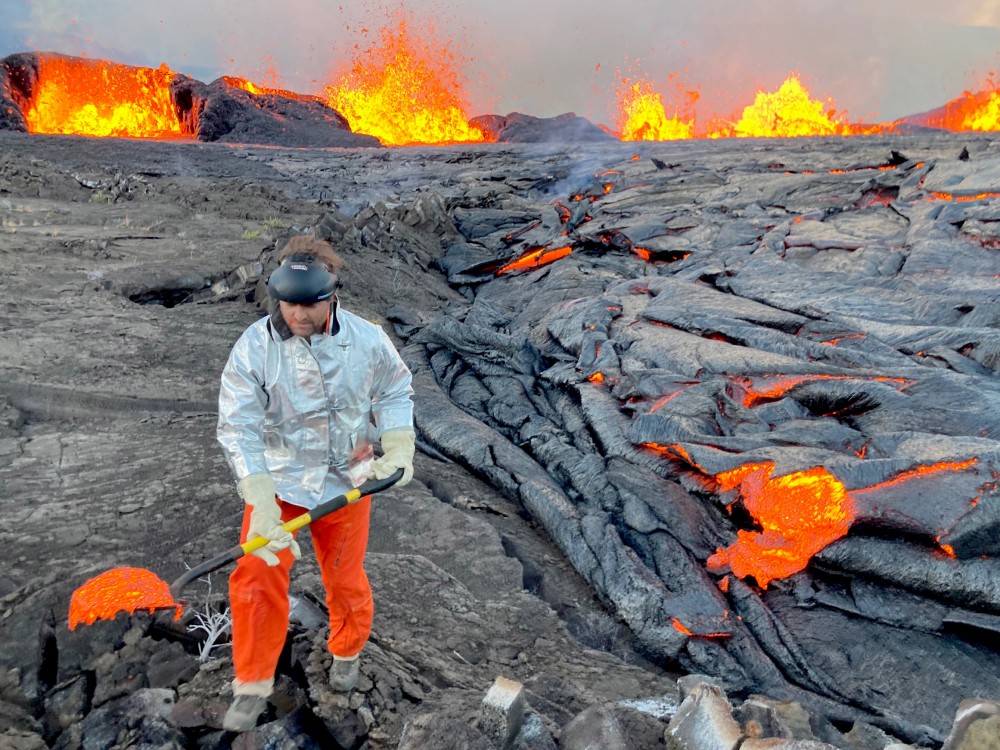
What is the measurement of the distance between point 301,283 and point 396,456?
2.78 feet

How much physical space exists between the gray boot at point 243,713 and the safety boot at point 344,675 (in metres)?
0.29

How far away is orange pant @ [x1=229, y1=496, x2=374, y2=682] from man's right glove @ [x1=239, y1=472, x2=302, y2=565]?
0.41ft

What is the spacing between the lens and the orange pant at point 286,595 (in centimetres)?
244

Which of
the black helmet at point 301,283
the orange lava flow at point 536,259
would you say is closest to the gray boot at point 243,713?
the black helmet at point 301,283

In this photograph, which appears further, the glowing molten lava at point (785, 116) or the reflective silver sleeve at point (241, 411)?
the glowing molten lava at point (785, 116)

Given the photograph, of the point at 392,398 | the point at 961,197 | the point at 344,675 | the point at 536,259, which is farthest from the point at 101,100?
the point at 344,675

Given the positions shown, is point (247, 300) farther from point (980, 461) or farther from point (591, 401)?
point (980, 461)

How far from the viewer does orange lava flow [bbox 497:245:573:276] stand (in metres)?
11.5

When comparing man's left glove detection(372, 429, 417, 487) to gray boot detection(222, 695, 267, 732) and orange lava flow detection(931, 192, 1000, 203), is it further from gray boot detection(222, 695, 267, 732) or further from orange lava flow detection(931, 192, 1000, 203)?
orange lava flow detection(931, 192, 1000, 203)

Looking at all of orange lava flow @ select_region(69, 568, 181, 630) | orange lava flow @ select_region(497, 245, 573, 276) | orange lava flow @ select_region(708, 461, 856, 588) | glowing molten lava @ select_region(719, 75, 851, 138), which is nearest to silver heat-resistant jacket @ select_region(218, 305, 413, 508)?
orange lava flow @ select_region(69, 568, 181, 630)

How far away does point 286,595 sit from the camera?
2.52 metres

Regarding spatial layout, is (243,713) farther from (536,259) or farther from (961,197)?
(961,197)

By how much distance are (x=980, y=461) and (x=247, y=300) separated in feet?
26.3

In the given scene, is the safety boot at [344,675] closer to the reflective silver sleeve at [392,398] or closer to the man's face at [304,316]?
the reflective silver sleeve at [392,398]
